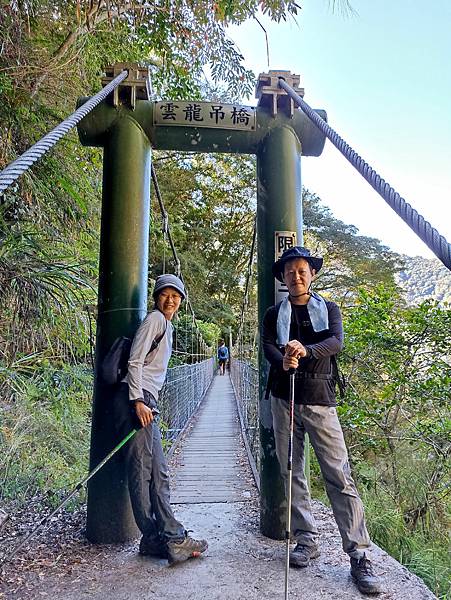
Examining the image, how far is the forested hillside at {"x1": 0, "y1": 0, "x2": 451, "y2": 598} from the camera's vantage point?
2088 mm

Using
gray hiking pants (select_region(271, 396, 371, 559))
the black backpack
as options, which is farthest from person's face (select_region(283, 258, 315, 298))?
the black backpack

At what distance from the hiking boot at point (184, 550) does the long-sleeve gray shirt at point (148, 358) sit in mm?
461

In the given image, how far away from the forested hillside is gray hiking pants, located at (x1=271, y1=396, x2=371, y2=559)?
94 centimetres

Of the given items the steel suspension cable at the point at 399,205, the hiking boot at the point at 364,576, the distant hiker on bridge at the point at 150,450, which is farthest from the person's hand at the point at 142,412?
the steel suspension cable at the point at 399,205

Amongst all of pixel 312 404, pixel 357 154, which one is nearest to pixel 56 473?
pixel 312 404

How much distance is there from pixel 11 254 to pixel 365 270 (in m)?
7.86

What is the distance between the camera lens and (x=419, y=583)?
1287 mm

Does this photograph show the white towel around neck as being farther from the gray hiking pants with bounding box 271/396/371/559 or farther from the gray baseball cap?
the gray baseball cap

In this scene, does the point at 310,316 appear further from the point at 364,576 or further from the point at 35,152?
the point at 35,152

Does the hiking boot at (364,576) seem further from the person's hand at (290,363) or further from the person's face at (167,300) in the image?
the person's face at (167,300)

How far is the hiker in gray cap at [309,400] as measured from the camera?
1.31 m

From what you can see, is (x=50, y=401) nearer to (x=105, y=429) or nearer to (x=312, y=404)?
(x=105, y=429)

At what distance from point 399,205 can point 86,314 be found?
72.3 inches

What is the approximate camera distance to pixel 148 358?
1.52 meters
